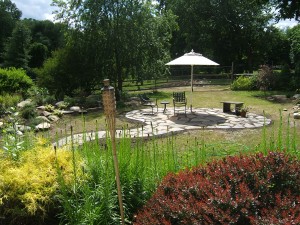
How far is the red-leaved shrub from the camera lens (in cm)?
191

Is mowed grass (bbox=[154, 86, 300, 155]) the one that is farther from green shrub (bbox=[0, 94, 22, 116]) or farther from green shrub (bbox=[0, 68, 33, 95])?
green shrub (bbox=[0, 68, 33, 95])

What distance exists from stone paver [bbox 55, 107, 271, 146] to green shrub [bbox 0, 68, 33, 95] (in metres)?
4.53

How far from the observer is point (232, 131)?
7.96 m

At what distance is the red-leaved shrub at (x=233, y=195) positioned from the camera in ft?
6.25

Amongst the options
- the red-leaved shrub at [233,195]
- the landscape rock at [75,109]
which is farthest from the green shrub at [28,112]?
the red-leaved shrub at [233,195]

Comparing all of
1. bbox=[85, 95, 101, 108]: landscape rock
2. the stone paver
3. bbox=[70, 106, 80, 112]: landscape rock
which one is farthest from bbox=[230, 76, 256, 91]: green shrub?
bbox=[70, 106, 80, 112]: landscape rock

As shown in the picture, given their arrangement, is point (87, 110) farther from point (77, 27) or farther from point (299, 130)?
point (299, 130)

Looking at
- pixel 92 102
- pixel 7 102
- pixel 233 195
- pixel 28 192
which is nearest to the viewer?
pixel 233 195

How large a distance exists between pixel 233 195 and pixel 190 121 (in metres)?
7.14

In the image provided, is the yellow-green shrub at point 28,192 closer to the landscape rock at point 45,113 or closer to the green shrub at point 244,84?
the landscape rock at point 45,113

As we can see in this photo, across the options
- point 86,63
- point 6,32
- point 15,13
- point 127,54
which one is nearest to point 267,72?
point 127,54

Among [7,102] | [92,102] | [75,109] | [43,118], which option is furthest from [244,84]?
[7,102]

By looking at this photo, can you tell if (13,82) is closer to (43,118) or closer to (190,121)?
(43,118)

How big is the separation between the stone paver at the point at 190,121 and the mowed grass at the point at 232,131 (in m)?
0.33
